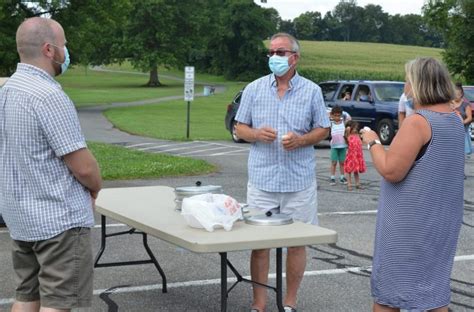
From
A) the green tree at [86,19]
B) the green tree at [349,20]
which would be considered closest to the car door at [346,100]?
the green tree at [86,19]

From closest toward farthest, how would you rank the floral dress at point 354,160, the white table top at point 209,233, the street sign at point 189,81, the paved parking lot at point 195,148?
the white table top at point 209,233 → the floral dress at point 354,160 → the paved parking lot at point 195,148 → the street sign at point 189,81

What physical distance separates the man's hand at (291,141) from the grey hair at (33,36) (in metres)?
1.97

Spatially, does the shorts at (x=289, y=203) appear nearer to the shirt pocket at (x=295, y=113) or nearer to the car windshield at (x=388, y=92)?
the shirt pocket at (x=295, y=113)

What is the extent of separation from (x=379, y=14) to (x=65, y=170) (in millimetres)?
156075

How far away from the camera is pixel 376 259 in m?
4.01

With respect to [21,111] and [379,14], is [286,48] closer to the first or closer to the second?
[21,111]

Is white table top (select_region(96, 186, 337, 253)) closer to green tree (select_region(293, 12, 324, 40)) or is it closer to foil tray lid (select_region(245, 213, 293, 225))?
foil tray lid (select_region(245, 213, 293, 225))

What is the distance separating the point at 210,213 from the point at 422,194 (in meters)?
1.19

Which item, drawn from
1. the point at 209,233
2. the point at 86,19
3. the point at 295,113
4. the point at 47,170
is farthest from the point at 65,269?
the point at 86,19

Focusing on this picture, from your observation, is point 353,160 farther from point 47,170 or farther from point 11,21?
point 11,21

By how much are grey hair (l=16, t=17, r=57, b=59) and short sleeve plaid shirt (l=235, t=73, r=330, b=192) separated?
6.55 feet

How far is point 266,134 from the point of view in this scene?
5.18 m

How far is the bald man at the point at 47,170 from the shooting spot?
3.60 m

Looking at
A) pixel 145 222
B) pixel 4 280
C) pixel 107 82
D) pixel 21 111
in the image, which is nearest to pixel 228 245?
pixel 145 222
